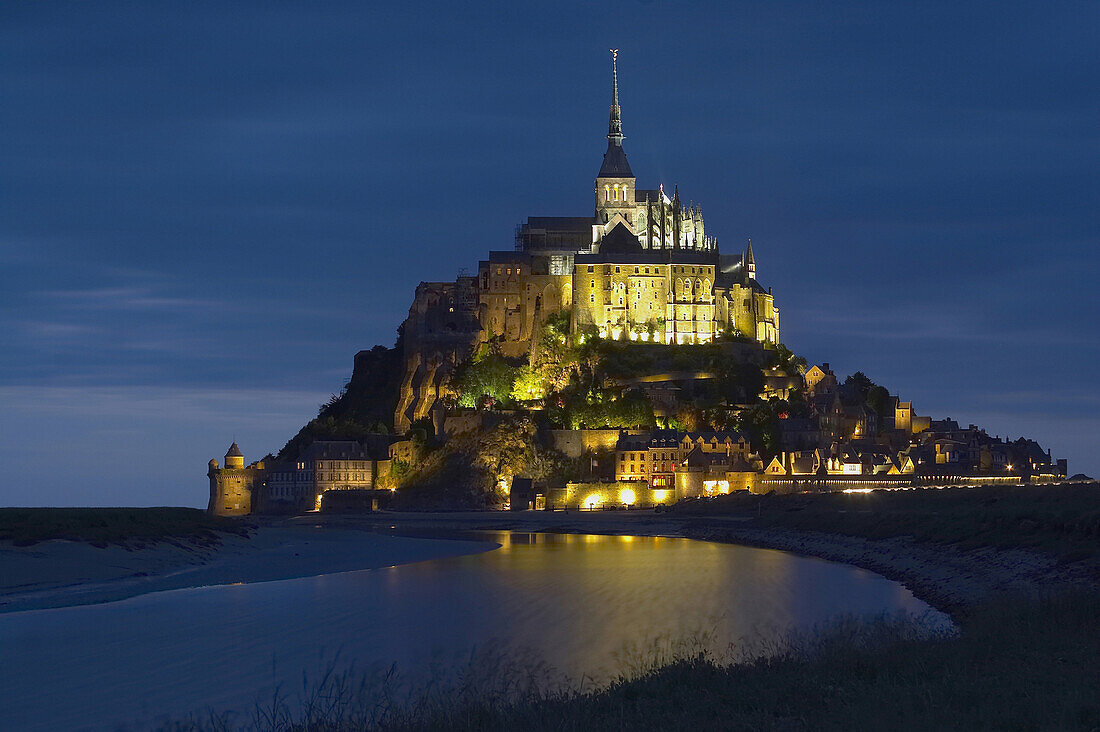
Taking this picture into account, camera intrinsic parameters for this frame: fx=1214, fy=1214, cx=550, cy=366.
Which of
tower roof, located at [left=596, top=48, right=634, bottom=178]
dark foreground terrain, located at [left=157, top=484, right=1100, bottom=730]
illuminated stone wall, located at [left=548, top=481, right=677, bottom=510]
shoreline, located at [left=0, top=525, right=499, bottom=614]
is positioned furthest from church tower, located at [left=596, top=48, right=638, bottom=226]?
dark foreground terrain, located at [left=157, top=484, right=1100, bottom=730]

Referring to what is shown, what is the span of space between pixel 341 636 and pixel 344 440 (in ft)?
286

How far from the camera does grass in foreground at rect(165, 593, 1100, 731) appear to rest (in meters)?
14.8

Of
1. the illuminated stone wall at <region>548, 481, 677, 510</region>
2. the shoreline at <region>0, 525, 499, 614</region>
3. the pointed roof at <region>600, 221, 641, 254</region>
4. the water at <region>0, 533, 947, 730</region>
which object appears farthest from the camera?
the pointed roof at <region>600, 221, 641, 254</region>

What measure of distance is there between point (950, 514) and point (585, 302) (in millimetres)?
79204

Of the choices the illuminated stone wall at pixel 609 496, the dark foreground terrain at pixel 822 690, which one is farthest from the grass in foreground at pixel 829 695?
the illuminated stone wall at pixel 609 496

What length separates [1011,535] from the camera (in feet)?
139

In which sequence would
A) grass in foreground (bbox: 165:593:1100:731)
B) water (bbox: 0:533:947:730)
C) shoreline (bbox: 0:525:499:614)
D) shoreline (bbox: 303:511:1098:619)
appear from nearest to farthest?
grass in foreground (bbox: 165:593:1100:731)
water (bbox: 0:533:947:730)
shoreline (bbox: 303:511:1098:619)
shoreline (bbox: 0:525:499:614)

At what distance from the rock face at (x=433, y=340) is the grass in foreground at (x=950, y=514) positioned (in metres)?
36.7

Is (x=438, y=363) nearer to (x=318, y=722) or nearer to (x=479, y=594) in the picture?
(x=479, y=594)

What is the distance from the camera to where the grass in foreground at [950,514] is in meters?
39.3

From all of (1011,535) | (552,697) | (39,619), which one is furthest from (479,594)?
(552,697)

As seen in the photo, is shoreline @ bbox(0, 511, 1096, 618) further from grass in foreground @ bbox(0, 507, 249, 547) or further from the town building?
the town building

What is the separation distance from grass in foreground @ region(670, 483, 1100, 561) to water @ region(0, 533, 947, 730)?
4530 mm

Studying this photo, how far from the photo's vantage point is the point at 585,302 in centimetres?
13288
